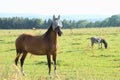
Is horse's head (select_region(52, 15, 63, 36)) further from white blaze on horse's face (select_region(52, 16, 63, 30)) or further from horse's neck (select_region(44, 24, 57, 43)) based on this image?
horse's neck (select_region(44, 24, 57, 43))

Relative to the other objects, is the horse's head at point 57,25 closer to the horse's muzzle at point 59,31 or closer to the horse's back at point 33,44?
the horse's muzzle at point 59,31

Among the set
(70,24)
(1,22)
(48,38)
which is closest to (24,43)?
(48,38)

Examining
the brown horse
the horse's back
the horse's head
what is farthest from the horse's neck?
the horse's head

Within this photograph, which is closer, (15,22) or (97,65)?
(97,65)

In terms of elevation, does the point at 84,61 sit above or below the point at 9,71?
below

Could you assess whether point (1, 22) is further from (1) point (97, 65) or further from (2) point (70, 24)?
(1) point (97, 65)

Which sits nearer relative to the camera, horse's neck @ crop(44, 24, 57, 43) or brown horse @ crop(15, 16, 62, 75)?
brown horse @ crop(15, 16, 62, 75)

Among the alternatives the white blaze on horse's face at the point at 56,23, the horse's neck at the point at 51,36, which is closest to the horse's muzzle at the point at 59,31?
the white blaze on horse's face at the point at 56,23

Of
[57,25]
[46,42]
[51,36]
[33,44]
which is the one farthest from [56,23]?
[33,44]

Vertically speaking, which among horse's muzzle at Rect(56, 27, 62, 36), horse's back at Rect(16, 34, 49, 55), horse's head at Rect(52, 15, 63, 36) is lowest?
horse's back at Rect(16, 34, 49, 55)

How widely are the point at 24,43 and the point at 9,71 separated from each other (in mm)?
6989

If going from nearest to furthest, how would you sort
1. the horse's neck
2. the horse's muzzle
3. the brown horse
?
1. the horse's muzzle
2. the brown horse
3. the horse's neck

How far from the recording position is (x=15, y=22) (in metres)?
112

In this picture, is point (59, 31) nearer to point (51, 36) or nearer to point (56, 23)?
point (56, 23)
